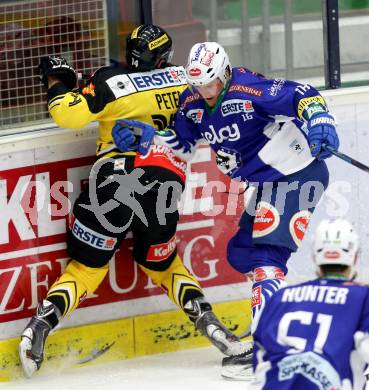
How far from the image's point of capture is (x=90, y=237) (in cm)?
570

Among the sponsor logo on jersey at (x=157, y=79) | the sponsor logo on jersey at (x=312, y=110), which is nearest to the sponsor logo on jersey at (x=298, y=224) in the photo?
the sponsor logo on jersey at (x=312, y=110)

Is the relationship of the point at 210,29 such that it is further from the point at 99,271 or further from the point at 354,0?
the point at 99,271

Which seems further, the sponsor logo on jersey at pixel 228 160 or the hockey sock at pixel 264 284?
the sponsor logo on jersey at pixel 228 160

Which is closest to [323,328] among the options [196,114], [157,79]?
[196,114]

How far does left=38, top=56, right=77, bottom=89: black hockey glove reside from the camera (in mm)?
5664

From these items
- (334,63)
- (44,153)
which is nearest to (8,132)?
(44,153)

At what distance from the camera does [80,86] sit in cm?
594

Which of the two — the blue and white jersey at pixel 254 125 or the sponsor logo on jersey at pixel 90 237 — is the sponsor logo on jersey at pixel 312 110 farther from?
the sponsor logo on jersey at pixel 90 237

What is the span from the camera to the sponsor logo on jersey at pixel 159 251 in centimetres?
583

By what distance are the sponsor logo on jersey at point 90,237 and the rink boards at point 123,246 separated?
11cm

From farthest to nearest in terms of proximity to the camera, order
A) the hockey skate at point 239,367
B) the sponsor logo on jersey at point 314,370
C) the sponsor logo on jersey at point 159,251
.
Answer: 1. the sponsor logo on jersey at point 159,251
2. the hockey skate at point 239,367
3. the sponsor logo on jersey at point 314,370

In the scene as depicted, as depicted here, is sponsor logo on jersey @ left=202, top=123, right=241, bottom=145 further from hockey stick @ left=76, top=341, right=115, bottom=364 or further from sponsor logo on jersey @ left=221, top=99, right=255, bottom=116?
hockey stick @ left=76, top=341, right=115, bottom=364

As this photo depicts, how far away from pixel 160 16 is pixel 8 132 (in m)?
0.84

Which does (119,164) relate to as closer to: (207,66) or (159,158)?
(159,158)
